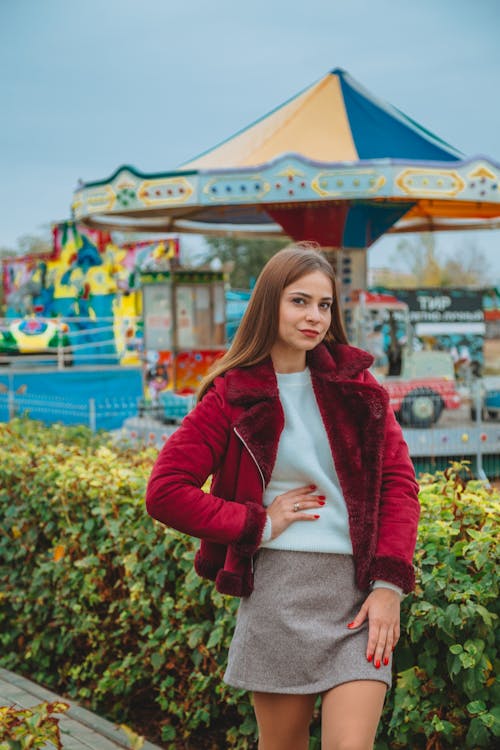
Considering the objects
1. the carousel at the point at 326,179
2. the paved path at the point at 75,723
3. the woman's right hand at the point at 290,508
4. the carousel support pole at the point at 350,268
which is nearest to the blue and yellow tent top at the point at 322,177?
the carousel at the point at 326,179

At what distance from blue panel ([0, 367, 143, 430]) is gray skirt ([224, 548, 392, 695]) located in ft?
35.1

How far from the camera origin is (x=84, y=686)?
4.62 metres

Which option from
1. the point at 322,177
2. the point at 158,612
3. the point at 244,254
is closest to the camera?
the point at 158,612

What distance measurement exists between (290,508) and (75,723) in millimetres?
2155

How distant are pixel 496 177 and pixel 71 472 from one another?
7848 millimetres

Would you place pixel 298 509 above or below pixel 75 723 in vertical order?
above

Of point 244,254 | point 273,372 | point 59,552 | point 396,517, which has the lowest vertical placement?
point 59,552

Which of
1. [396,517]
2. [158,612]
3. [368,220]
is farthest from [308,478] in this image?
[368,220]

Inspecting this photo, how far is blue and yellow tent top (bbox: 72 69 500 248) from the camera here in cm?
1065

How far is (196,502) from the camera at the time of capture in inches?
87.0

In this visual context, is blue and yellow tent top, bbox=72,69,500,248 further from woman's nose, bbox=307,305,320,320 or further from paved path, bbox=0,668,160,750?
woman's nose, bbox=307,305,320,320

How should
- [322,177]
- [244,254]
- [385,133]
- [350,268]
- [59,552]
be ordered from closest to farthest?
1. [59,552]
2. [322,177]
3. [385,133]
4. [350,268]
5. [244,254]

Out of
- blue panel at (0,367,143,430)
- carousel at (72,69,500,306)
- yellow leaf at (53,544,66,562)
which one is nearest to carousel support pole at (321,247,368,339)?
carousel at (72,69,500,306)

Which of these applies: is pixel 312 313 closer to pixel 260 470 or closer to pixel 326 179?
pixel 260 470
